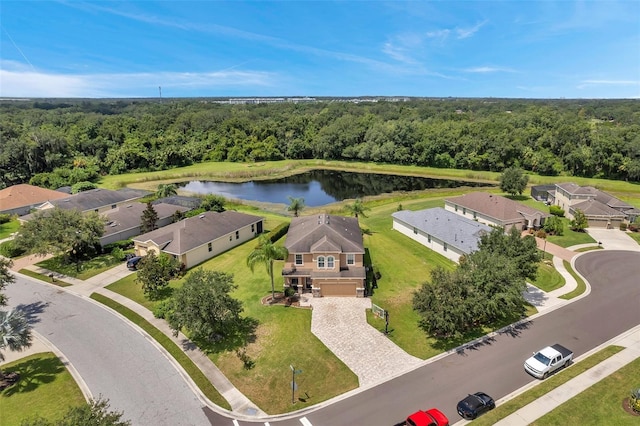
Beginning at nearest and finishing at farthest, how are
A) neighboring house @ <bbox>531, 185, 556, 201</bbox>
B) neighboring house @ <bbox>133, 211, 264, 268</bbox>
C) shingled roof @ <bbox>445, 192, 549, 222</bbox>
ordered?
neighboring house @ <bbox>133, 211, 264, 268</bbox> < shingled roof @ <bbox>445, 192, 549, 222</bbox> < neighboring house @ <bbox>531, 185, 556, 201</bbox>

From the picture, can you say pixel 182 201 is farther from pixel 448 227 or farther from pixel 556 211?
pixel 556 211

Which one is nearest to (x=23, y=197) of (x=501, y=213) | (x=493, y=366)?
(x=493, y=366)

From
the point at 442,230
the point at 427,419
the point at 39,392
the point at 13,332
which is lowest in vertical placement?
the point at 39,392

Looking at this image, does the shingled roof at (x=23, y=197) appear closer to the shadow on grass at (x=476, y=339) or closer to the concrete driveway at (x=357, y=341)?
the concrete driveway at (x=357, y=341)

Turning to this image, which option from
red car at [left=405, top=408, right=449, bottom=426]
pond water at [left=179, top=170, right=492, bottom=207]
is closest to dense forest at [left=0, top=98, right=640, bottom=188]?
pond water at [left=179, top=170, right=492, bottom=207]

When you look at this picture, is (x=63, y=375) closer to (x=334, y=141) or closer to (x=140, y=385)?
(x=140, y=385)

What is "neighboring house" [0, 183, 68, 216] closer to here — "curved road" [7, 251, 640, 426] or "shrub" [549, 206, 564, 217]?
"curved road" [7, 251, 640, 426]

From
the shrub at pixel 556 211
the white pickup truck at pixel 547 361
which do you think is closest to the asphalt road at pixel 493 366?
the white pickup truck at pixel 547 361
